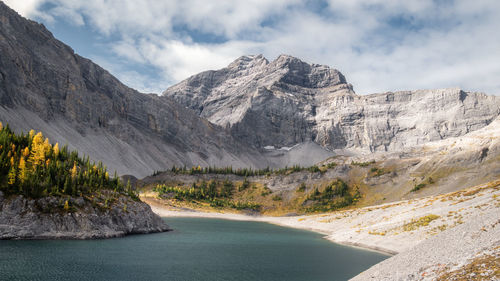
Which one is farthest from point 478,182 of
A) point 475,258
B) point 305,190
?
point 475,258

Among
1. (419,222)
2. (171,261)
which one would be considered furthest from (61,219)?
(419,222)

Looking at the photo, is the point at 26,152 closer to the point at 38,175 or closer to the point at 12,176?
the point at 38,175

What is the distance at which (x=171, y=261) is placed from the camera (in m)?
43.8

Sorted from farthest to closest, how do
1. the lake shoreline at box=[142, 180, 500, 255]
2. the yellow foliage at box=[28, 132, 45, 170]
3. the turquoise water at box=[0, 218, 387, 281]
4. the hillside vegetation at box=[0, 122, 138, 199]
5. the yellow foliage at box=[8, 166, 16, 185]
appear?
the yellow foliage at box=[28, 132, 45, 170], the lake shoreline at box=[142, 180, 500, 255], the hillside vegetation at box=[0, 122, 138, 199], the yellow foliage at box=[8, 166, 16, 185], the turquoise water at box=[0, 218, 387, 281]

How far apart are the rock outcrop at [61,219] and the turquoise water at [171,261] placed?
8.68 feet

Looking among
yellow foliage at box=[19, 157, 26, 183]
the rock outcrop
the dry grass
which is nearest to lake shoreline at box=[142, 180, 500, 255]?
the dry grass

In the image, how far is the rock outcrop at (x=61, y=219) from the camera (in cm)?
4822

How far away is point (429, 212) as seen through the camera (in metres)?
62.9

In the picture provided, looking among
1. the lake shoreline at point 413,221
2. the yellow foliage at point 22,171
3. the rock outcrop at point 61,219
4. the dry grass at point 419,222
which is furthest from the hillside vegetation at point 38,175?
the dry grass at point 419,222

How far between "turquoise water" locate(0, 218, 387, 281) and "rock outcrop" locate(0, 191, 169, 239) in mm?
2645

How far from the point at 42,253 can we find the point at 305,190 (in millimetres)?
A: 117696

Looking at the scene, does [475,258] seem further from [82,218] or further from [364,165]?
[364,165]

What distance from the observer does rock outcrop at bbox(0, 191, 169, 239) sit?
158 ft

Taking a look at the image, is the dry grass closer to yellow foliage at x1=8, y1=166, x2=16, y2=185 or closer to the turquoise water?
the turquoise water
